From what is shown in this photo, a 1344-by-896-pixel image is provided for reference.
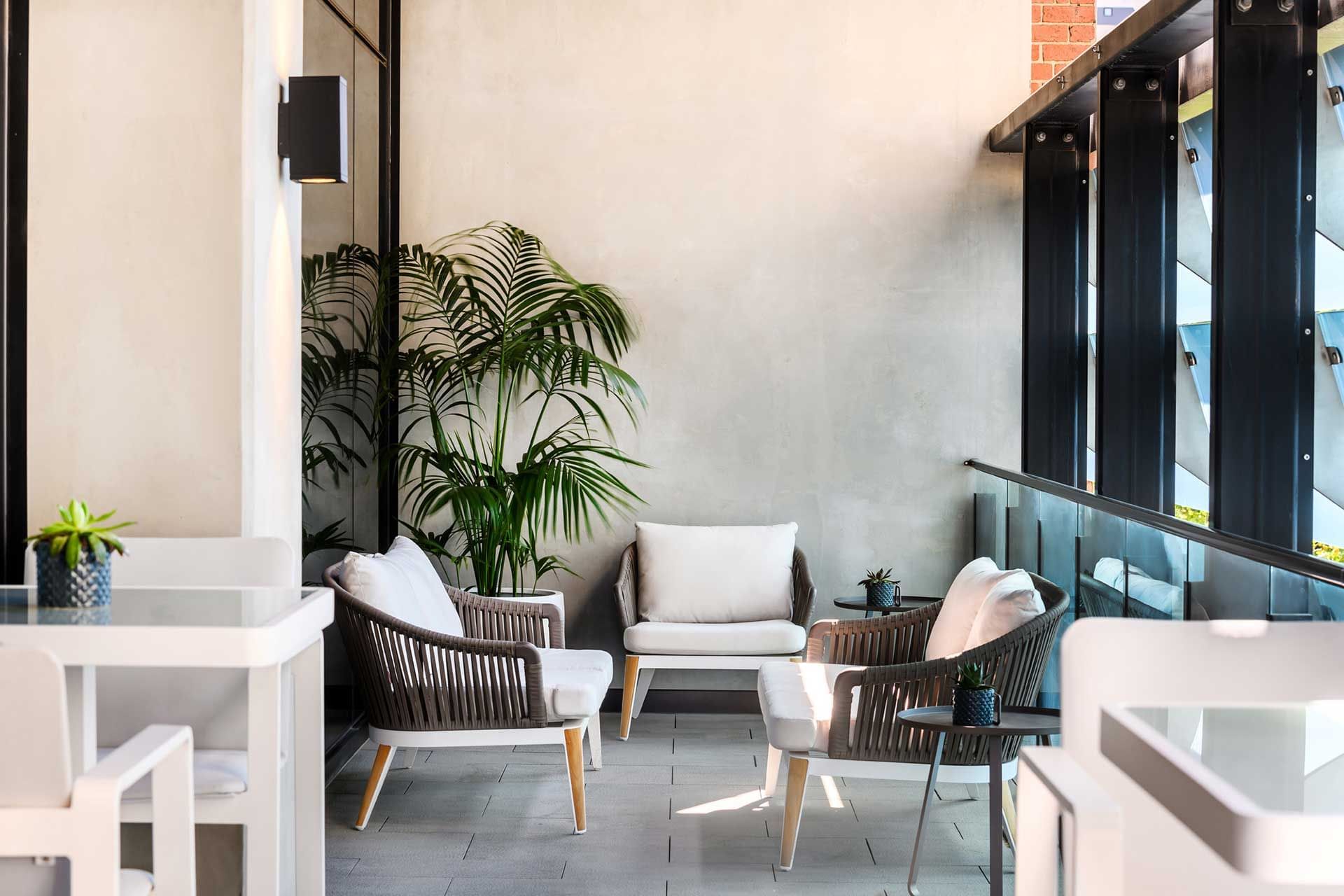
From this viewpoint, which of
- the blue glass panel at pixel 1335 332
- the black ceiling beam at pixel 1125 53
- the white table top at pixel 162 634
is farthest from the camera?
the blue glass panel at pixel 1335 332

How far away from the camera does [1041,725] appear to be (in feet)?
9.00

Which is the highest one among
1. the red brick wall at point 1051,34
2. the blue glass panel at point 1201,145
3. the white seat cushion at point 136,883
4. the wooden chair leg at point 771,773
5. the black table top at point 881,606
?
the red brick wall at point 1051,34

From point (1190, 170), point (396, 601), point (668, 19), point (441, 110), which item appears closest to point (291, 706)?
point (396, 601)

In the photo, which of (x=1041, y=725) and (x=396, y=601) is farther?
(x=396, y=601)

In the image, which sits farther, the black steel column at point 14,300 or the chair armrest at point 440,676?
the chair armrest at point 440,676

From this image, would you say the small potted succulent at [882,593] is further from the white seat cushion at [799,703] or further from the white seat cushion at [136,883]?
the white seat cushion at [136,883]

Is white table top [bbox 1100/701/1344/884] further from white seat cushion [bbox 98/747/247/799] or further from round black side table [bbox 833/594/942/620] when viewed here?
round black side table [bbox 833/594/942/620]

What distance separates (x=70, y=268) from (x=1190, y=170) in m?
4.33

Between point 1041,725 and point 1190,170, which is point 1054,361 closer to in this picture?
point 1190,170

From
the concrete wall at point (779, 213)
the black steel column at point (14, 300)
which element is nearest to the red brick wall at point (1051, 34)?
the concrete wall at point (779, 213)

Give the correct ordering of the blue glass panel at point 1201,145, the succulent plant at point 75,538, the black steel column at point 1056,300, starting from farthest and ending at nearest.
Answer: the black steel column at point 1056,300, the blue glass panel at point 1201,145, the succulent plant at point 75,538

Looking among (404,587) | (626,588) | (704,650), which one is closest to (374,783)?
(404,587)

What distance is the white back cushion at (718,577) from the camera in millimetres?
5105

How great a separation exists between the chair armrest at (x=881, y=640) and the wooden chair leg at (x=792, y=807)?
0.81m
